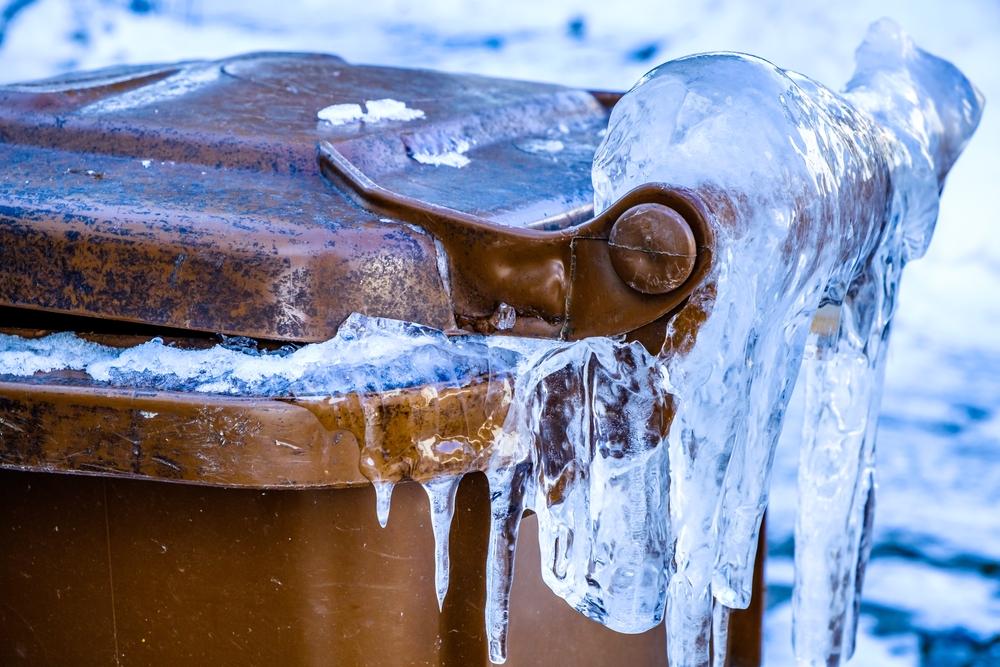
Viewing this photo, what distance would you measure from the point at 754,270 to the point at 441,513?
40 centimetres

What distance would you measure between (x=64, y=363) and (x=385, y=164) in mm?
454

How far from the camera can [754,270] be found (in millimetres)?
1073

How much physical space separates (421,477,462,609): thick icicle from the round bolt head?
0.29 metres

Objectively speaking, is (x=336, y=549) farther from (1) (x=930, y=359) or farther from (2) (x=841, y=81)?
(2) (x=841, y=81)

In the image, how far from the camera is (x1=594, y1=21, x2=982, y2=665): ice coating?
42.3 inches

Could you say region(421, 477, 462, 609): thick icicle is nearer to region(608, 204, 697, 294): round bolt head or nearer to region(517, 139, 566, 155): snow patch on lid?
region(608, 204, 697, 294): round bolt head

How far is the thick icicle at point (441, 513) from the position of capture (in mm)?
1147

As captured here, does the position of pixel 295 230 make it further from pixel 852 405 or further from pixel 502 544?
pixel 852 405

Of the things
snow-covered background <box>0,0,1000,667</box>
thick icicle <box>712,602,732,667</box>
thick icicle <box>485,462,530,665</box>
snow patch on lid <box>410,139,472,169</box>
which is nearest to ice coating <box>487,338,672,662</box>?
thick icicle <box>485,462,530,665</box>

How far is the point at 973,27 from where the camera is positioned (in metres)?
5.43

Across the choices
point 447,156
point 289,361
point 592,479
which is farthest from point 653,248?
point 447,156

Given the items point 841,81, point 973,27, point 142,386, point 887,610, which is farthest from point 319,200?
point 973,27

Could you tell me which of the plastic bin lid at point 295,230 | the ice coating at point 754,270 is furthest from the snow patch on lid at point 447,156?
the ice coating at point 754,270

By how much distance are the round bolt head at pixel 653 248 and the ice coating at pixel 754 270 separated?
0.04 m
